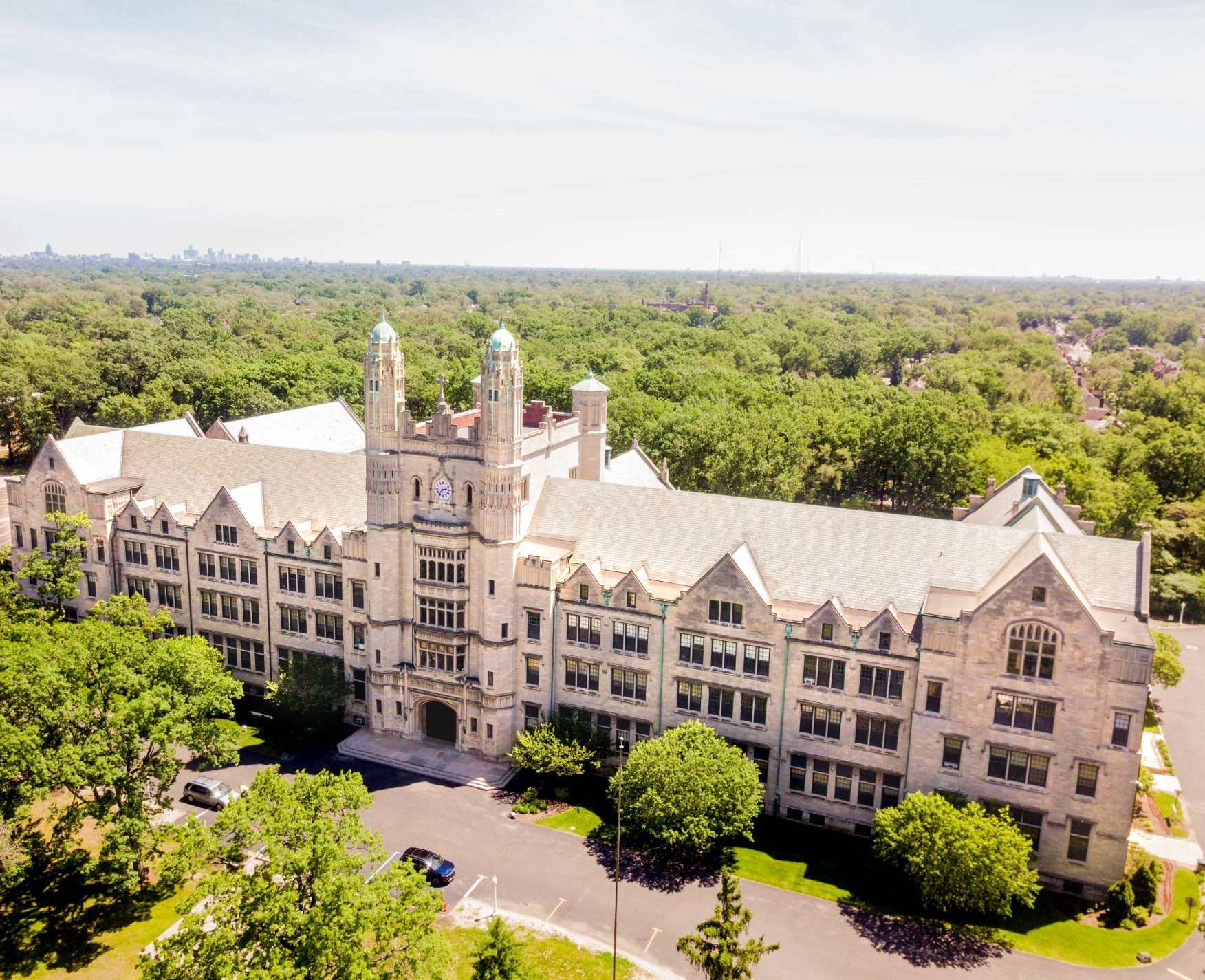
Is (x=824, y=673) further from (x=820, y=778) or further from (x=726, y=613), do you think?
(x=820, y=778)

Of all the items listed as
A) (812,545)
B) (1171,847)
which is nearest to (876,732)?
(812,545)

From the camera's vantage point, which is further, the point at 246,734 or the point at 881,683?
the point at 246,734

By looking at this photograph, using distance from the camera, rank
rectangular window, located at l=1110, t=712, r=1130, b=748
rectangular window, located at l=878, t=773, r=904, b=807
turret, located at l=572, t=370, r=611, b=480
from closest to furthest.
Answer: rectangular window, located at l=1110, t=712, r=1130, b=748
rectangular window, located at l=878, t=773, r=904, b=807
turret, located at l=572, t=370, r=611, b=480

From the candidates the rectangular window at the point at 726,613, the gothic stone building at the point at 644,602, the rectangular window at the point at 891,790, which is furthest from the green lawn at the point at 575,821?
the rectangular window at the point at 891,790

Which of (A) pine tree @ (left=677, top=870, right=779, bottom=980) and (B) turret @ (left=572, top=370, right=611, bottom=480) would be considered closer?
(A) pine tree @ (left=677, top=870, right=779, bottom=980)

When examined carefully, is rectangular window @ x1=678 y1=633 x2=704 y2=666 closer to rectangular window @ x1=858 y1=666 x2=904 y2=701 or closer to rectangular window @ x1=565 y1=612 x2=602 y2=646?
rectangular window @ x1=565 y1=612 x2=602 y2=646

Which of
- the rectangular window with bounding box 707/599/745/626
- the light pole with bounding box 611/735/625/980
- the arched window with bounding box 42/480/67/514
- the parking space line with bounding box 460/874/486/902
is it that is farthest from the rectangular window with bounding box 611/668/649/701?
the arched window with bounding box 42/480/67/514

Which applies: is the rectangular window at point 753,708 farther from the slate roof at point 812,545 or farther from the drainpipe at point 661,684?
the slate roof at point 812,545

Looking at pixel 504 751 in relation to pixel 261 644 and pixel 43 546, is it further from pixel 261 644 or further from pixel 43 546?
pixel 43 546
